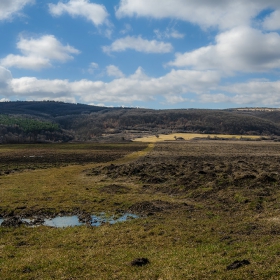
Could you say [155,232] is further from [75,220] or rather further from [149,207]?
[75,220]

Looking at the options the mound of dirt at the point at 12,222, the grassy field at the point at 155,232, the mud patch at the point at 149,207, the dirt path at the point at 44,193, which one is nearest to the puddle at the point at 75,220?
the mound of dirt at the point at 12,222

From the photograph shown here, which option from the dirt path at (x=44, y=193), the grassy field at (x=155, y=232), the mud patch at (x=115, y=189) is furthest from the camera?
the mud patch at (x=115, y=189)

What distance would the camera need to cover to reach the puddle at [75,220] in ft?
64.5

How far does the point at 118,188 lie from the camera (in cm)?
3134

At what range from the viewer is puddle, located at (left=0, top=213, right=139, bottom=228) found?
1967cm

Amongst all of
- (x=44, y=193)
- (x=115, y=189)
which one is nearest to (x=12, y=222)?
(x=44, y=193)

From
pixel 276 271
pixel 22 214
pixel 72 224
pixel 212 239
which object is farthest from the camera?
pixel 22 214

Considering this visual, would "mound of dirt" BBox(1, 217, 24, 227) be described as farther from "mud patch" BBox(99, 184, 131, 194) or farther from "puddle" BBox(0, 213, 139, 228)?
"mud patch" BBox(99, 184, 131, 194)

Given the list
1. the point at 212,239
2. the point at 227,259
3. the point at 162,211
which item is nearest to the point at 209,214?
the point at 162,211

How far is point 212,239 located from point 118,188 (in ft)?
56.5

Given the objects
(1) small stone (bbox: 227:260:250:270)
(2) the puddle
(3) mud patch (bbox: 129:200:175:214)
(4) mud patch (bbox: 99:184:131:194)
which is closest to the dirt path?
(4) mud patch (bbox: 99:184:131:194)

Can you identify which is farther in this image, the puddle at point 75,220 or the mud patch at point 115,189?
the mud patch at point 115,189

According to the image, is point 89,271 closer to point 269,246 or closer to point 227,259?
point 227,259

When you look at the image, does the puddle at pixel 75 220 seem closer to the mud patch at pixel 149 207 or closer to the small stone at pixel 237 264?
the mud patch at pixel 149 207
